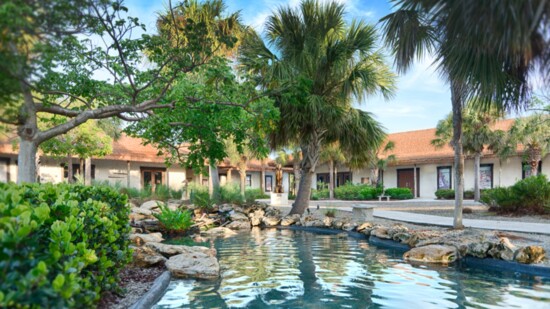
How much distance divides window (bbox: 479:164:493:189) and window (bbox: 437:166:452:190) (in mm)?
2044

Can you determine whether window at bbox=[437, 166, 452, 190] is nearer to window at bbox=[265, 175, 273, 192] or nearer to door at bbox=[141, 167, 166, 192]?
window at bbox=[265, 175, 273, 192]

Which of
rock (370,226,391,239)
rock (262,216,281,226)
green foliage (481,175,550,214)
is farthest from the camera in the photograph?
rock (262,216,281,226)

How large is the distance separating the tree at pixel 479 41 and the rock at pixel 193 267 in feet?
14.7

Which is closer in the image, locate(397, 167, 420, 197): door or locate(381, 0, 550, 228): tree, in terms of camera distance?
locate(381, 0, 550, 228): tree

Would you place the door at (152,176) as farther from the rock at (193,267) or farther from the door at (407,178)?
the rock at (193,267)

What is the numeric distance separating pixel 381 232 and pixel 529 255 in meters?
3.86

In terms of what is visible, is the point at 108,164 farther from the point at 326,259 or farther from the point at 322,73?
the point at 326,259

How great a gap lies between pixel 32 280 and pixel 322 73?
1245 centimetres

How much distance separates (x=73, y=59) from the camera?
5.61 m

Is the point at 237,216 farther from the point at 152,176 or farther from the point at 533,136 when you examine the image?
the point at 533,136

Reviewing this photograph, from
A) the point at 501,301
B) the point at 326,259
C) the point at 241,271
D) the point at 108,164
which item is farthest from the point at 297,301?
the point at 108,164

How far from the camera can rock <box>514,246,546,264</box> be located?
277 inches

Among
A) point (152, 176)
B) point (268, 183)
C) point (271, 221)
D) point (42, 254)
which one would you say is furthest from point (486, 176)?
point (42, 254)

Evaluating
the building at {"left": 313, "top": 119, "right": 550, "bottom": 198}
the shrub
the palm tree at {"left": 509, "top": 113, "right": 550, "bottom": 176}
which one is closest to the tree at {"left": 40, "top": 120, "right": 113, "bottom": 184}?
the shrub
